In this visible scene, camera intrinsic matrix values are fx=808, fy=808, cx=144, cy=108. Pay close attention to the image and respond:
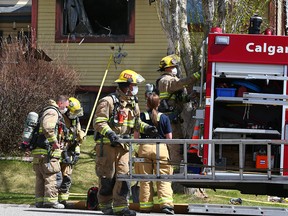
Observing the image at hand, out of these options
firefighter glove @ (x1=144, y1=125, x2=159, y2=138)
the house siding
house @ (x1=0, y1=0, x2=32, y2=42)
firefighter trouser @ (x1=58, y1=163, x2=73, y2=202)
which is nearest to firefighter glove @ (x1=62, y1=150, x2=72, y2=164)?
firefighter trouser @ (x1=58, y1=163, x2=73, y2=202)

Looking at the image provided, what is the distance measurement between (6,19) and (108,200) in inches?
539

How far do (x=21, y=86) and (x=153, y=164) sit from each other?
7.61 meters

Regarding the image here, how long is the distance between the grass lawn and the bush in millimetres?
1016

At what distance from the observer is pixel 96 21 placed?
22453mm

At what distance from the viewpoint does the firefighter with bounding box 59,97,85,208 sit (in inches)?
492

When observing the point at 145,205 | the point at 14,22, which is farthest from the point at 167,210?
the point at 14,22

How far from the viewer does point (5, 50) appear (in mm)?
19781

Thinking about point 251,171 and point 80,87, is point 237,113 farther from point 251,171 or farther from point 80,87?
point 80,87

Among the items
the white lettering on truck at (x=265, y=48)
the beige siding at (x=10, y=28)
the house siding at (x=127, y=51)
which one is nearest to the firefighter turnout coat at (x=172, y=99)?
the white lettering on truck at (x=265, y=48)

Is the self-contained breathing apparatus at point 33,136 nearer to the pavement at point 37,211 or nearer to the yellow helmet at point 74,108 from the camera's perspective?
the yellow helmet at point 74,108

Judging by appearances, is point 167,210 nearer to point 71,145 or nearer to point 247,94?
point 247,94

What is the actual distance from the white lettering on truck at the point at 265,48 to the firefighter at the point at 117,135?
1553 millimetres

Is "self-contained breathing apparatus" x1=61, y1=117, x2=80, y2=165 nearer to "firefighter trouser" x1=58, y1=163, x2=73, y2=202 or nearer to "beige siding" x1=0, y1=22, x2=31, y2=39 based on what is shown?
"firefighter trouser" x1=58, y1=163, x2=73, y2=202

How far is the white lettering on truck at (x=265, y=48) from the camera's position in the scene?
10141 millimetres
